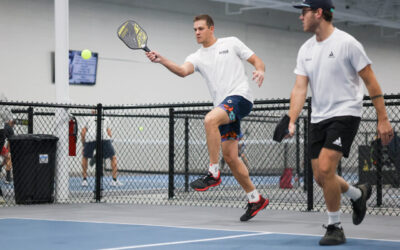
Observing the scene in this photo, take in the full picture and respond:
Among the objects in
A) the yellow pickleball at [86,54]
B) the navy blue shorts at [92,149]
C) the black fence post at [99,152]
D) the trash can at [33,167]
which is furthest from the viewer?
the yellow pickleball at [86,54]

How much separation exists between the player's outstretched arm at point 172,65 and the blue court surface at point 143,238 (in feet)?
4.77

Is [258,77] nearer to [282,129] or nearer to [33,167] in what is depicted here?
[282,129]

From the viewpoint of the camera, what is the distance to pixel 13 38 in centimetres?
1531

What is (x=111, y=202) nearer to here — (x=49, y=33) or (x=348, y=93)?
(x=348, y=93)

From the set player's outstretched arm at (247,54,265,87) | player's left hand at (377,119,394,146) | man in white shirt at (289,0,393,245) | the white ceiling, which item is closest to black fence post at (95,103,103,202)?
player's outstretched arm at (247,54,265,87)

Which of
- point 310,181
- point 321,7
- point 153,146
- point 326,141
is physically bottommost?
point 153,146

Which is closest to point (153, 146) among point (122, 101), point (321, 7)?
point (122, 101)

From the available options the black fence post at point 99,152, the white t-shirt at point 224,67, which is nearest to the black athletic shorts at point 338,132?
the white t-shirt at point 224,67

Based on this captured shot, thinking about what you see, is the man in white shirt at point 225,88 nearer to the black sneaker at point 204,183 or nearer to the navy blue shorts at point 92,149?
the black sneaker at point 204,183

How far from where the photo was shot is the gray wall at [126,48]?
15484mm

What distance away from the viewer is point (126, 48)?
17.6m

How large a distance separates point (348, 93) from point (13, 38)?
1229 cm

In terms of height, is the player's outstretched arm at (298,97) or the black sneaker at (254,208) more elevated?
the player's outstretched arm at (298,97)

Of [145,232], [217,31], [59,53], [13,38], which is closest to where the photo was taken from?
[145,232]
